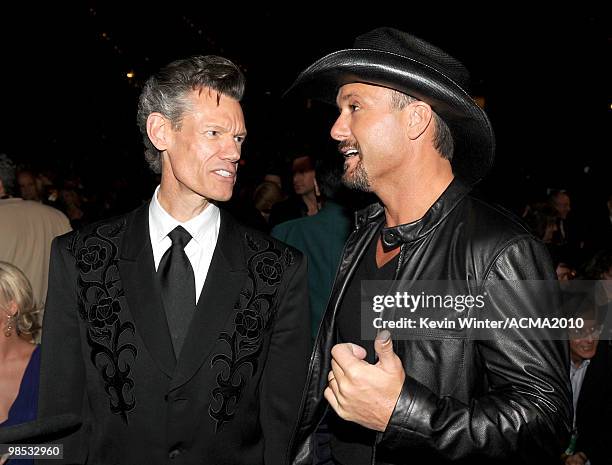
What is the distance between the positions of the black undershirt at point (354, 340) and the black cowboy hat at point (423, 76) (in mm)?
497

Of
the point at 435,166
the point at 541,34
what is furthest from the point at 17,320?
the point at 541,34

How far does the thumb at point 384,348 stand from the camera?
6.26 feet

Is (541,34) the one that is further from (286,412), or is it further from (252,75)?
(252,75)

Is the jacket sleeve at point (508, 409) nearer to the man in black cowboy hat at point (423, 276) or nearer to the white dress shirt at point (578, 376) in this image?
the man in black cowboy hat at point (423, 276)

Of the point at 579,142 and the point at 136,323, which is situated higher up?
the point at 579,142

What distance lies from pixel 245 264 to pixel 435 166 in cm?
78

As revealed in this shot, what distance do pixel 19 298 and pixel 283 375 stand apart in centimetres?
161

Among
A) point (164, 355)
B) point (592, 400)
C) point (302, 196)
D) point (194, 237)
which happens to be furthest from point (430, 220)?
point (302, 196)

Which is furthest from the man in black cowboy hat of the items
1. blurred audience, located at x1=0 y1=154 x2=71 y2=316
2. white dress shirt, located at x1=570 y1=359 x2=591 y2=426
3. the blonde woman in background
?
blurred audience, located at x1=0 y1=154 x2=71 y2=316

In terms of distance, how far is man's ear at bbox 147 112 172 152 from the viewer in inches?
105

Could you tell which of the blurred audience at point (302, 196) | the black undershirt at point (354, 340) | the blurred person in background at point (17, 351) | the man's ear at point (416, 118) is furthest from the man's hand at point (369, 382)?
the blurred audience at point (302, 196)

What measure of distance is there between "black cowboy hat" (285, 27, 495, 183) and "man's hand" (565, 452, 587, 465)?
277cm

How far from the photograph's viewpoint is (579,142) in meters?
13.6

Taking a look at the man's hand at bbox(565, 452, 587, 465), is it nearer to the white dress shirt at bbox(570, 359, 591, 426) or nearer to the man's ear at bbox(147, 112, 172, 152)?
the white dress shirt at bbox(570, 359, 591, 426)
